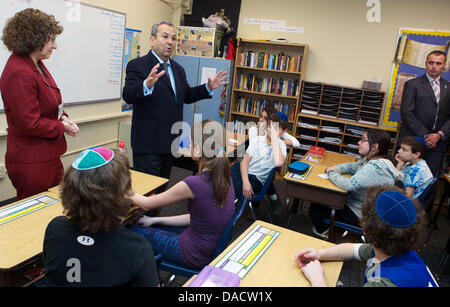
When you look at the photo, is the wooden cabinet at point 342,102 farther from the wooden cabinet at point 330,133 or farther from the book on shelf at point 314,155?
the book on shelf at point 314,155

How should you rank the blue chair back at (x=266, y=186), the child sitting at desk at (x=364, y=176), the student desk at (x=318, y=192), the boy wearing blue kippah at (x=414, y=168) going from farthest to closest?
the blue chair back at (x=266, y=186)
the boy wearing blue kippah at (x=414, y=168)
the student desk at (x=318, y=192)
the child sitting at desk at (x=364, y=176)

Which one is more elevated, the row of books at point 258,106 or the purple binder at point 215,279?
the row of books at point 258,106

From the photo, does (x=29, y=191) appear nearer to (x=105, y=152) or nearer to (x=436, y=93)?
(x=105, y=152)

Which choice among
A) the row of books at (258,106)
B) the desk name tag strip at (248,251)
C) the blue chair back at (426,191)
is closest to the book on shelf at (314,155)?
the blue chair back at (426,191)

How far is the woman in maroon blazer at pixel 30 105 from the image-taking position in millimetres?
1892

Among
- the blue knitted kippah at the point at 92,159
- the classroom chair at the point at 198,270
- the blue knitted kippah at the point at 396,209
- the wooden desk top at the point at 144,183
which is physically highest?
the blue knitted kippah at the point at 92,159

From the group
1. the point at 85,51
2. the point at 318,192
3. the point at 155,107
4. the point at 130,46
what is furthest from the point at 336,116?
the point at 85,51

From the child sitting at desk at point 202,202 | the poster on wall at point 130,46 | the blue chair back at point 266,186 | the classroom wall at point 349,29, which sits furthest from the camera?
the classroom wall at point 349,29

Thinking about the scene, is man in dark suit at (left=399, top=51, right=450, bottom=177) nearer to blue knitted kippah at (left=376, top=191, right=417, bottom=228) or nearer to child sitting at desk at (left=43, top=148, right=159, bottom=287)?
blue knitted kippah at (left=376, top=191, right=417, bottom=228)

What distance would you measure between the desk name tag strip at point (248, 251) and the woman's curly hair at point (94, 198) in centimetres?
53

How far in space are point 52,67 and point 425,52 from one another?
4.98 m

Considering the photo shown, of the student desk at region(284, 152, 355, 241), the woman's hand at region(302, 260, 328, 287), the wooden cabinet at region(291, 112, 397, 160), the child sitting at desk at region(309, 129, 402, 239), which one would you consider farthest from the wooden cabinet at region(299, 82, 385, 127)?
the woman's hand at region(302, 260, 328, 287)
